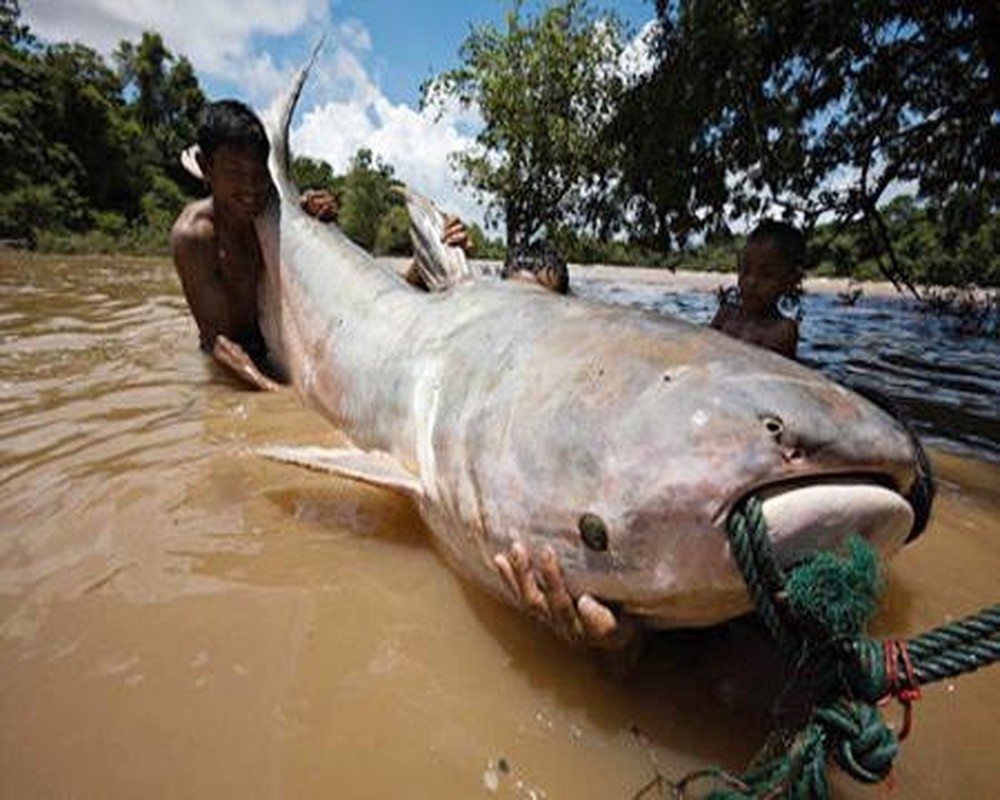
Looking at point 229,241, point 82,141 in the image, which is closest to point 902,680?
point 229,241

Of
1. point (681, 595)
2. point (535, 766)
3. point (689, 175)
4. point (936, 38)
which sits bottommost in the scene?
point (535, 766)

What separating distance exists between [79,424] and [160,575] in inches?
61.0

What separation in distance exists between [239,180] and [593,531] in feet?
10.1

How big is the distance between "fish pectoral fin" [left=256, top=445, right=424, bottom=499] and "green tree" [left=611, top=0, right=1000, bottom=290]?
4.81 meters

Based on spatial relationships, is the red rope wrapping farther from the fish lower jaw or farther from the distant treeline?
the distant treeline

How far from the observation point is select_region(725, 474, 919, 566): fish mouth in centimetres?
100

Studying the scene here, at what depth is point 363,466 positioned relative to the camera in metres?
1.98

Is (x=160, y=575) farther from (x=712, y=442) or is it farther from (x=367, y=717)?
(x=712, y=442)

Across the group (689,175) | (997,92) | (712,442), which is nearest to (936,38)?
(997,92)

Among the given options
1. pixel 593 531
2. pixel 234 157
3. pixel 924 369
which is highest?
pixel 234 157

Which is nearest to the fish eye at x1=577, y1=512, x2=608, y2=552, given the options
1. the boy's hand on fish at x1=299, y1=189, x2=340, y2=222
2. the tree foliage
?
the boy's hand on fish at x1=299, y1=189, x2=340, y2=222

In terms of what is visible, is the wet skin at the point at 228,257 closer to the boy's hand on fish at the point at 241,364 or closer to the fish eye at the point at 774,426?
the boy's hand on fish at the point at 241,364

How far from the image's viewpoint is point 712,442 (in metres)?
1.05

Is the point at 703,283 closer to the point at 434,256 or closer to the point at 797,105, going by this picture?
the point at 797,105
